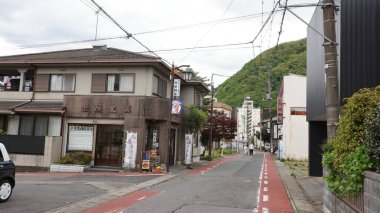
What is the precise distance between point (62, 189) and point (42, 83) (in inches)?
466

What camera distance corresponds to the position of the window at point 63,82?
2331 cm

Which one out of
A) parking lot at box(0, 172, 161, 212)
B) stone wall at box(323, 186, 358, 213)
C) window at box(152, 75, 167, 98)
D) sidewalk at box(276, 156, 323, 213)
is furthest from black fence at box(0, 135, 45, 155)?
stone wall at box(323, 186, 358, 213)

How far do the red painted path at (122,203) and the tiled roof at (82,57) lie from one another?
996 centimetres

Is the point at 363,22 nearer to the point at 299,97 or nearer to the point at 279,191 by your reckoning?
the point at 279,191

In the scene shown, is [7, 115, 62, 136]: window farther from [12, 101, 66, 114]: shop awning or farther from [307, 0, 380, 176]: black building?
[307, 0, 380, 176]: black building

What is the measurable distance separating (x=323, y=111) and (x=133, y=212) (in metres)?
10.2

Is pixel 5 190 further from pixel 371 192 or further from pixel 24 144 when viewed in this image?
pixel 24 144

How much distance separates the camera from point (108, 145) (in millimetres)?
22250

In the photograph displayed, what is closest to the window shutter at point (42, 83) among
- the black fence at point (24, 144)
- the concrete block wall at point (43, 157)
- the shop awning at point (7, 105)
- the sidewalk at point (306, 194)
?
the shop awning at point (7, 105)

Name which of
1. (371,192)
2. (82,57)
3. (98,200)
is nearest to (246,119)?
(82,57)

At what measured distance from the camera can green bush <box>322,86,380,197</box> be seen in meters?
6.35

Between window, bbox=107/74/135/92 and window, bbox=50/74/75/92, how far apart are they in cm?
251

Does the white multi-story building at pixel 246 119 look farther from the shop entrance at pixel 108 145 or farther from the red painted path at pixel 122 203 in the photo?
the red painted path at pixel 122 203

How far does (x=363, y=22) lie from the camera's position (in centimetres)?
1280
